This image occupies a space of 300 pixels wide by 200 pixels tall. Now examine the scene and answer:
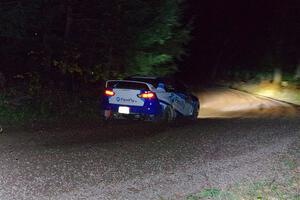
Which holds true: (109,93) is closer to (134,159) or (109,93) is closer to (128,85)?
(128,85)

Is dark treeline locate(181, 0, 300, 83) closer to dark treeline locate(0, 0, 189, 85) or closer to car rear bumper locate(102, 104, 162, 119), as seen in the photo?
dark treeline locate(0, 0, 189, 85)

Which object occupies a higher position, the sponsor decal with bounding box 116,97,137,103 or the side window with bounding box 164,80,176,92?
the side window with bounding box 164,80,176,92

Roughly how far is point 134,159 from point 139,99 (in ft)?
20.1

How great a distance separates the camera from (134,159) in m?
9.50

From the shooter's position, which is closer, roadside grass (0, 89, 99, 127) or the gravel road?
the gravel road

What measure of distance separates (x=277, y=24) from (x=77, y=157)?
32111mm

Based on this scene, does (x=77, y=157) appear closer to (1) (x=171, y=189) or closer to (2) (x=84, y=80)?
(1) (x=171, y=189)

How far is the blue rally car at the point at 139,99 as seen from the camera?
1550 centimetres

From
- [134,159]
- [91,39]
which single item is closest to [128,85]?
[91,39]

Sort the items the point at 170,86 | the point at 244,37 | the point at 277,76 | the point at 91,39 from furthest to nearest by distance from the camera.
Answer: the point at 244,37, the point at 277,76, the point at 91,39, the point at 170,86

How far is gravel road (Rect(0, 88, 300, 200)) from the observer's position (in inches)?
293

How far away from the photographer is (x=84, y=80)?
2125 centimetres

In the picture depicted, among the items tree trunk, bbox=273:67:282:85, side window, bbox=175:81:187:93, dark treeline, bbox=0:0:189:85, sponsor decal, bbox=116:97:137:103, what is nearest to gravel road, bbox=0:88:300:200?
sponsor decal, bbox=116:97:137:103

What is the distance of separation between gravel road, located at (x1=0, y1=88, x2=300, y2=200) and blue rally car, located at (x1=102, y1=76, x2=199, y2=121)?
4.59 feet
